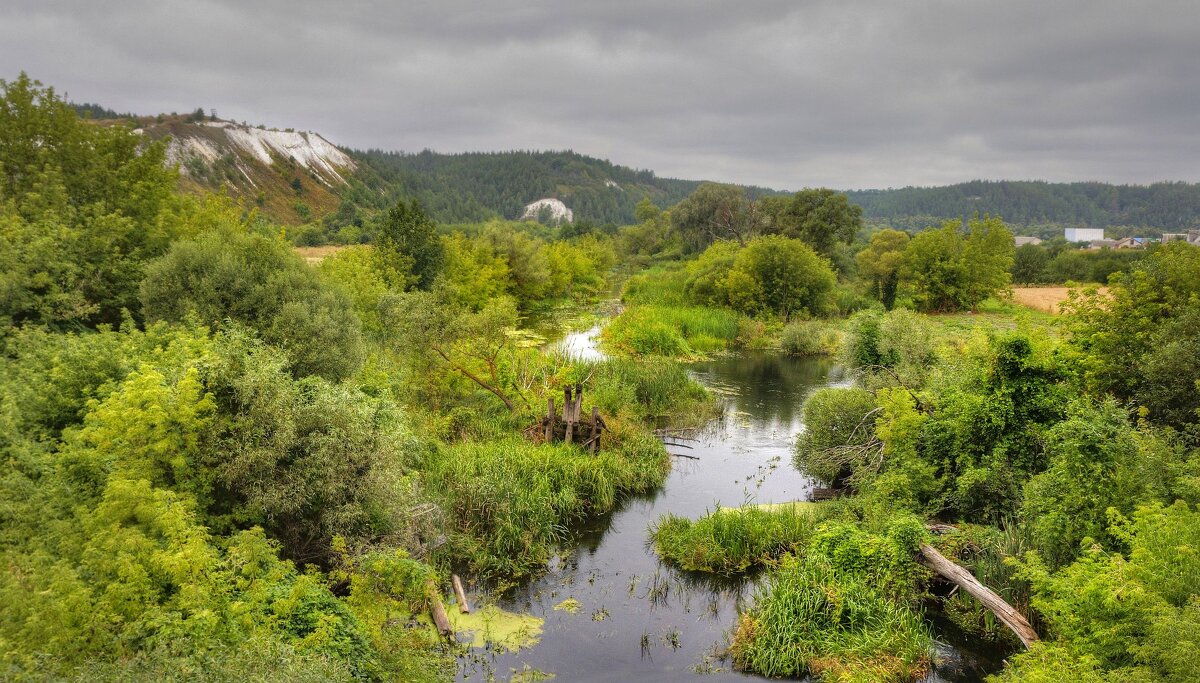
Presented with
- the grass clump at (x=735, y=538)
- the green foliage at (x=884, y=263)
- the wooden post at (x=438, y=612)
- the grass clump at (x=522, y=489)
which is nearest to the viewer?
the wooden post at (x=438, y=612)

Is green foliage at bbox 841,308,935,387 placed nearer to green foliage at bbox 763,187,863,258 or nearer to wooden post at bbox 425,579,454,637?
wooden post at bbox 425,579,454,637

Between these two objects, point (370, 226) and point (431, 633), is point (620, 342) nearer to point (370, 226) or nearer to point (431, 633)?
point (431, 633)

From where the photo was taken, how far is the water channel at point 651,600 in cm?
1038

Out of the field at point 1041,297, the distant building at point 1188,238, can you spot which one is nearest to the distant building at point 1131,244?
the distant building at point 1188,238

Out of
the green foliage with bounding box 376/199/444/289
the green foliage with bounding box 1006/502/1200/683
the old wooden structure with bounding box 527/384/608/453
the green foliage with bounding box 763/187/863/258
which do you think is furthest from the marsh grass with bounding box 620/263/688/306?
the green foliage with bounding box 1006/502/1200/683

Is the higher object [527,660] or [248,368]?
[248,368]

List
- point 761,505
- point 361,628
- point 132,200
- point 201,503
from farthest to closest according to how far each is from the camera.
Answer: point 132,200
point 761,505
point 201,503
point 361,628

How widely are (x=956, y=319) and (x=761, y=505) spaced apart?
120 ft

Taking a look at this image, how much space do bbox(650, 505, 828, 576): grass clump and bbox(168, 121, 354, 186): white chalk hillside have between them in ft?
391

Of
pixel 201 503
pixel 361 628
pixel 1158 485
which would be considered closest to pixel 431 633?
pixel 361 628

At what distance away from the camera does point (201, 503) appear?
9.23 meters

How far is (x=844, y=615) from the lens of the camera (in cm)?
1091

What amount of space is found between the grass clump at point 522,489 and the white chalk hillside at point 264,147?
376 feet

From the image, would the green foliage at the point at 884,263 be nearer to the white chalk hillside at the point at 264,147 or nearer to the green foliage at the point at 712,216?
the green foliage at the point at 712,216
